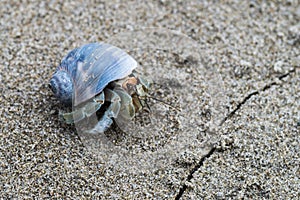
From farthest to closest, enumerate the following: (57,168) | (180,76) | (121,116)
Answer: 1. (180,76)
2. (121,116)
3. (57,168)

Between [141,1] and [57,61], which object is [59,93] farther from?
[141,1]

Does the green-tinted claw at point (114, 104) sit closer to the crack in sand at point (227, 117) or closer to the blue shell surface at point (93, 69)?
the blue shell surface at point (93, 69)

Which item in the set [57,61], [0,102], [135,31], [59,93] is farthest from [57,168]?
[135,31]

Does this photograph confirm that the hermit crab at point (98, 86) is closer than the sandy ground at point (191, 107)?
No

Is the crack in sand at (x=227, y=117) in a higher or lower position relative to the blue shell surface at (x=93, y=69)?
lower

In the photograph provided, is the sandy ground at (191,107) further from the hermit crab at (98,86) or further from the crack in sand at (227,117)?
the hermit crab at (98,86)

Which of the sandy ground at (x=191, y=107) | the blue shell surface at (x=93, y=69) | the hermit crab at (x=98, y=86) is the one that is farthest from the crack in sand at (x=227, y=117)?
the blue shell surface at (x=93, y=69)

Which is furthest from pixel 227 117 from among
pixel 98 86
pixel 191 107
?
pixel 98 86

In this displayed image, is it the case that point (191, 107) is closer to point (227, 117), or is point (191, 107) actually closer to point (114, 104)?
point (227, 117)
